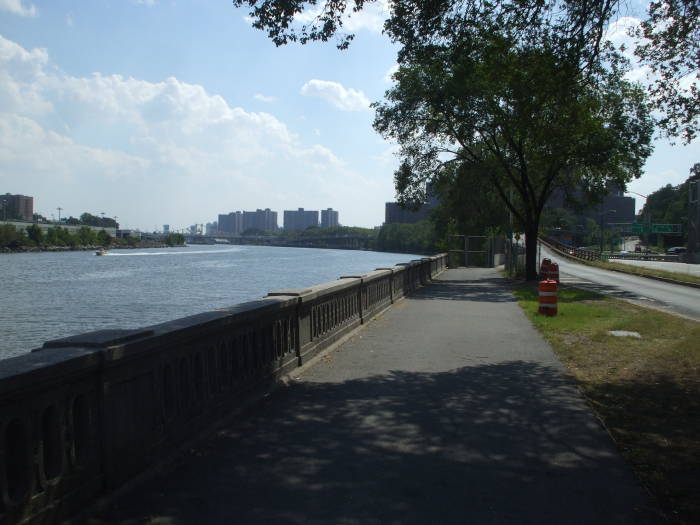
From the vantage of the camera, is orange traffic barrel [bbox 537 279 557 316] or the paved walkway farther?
orange traffic barrel [bbox 537 279 557 316]

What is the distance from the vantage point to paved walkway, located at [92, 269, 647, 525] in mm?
4109

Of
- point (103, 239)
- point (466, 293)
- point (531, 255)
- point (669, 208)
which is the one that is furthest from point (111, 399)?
point (103, 239)

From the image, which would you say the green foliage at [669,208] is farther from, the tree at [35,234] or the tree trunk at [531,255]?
the tree at [35,234]

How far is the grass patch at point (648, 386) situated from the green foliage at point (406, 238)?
327 ft

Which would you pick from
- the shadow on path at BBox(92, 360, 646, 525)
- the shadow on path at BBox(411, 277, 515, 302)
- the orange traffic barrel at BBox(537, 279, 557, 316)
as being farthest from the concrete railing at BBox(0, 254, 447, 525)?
the shadow on path at BBox(411, 277, 515, 302)

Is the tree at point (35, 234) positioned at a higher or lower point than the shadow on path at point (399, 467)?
higher

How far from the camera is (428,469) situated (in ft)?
16.0

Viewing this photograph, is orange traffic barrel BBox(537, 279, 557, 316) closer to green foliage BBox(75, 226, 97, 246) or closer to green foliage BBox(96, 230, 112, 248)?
green foliage BBox(75, 226, 97, 246)

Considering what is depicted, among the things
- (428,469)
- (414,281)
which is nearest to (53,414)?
(428,469)

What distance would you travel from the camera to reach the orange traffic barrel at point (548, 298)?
51.1 feet

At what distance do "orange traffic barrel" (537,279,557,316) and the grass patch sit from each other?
22 centimetres

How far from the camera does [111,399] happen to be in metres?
4.25

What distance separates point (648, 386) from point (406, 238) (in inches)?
5268

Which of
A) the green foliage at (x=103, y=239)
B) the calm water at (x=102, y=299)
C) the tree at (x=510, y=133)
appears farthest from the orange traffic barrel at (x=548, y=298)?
the green foliage at (x=103, y=239)
